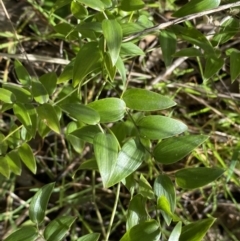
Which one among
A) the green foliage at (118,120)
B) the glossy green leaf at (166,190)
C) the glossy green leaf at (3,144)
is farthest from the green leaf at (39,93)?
the glossy green leaf at (166,190)

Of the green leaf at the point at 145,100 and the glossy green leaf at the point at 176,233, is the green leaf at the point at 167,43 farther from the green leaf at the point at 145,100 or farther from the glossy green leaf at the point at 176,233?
the glossy green leaf at the point at 176,233

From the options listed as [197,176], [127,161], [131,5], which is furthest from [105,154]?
[131,5]

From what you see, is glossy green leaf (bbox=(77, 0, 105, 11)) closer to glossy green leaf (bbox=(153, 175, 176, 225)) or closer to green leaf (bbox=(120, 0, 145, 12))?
green leaf (bbox=(120, 0, 145, 12))

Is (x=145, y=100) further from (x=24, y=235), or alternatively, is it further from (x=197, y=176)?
(x=24, y=235)

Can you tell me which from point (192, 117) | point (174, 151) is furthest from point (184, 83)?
point (174, 151)

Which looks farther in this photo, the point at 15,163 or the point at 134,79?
the point at 134,79

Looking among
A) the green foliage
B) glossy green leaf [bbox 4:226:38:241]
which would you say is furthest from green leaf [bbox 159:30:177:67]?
glossy green leaf [bbox 4:226:38:241]

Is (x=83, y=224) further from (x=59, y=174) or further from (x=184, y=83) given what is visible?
(x=184, y=83)

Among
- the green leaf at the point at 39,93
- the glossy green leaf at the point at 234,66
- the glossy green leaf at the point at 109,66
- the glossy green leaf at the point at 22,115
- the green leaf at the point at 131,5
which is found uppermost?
the green leaf at the point at 131,5
